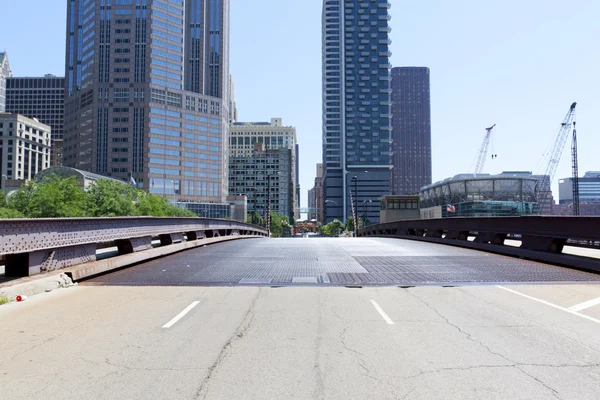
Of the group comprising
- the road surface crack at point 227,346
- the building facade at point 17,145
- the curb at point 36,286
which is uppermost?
the building facade at point 17,145

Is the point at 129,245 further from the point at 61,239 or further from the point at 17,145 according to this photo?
the point at 17,145

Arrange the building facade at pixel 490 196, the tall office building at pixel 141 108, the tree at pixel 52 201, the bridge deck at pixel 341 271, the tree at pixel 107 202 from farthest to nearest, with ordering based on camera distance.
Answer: the tall office building at pixel 141 108 → the building facade at pixel 490 196 → the tree at pixel 107 202 → the tree at pixel 52 201 → the bridge deck at pixel 341 271

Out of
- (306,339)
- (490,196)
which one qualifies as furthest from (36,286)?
(490,196)

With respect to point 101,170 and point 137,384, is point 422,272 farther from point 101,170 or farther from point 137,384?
point 101,170

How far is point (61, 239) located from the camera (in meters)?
9.69

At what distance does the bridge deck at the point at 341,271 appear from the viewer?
1061 cm

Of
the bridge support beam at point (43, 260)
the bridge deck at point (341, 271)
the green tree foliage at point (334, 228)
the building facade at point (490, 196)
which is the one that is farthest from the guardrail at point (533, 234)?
the green tree foliage at point (334, 228)

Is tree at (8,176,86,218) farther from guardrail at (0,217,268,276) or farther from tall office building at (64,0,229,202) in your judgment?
tall office building at (64,0,229,202)

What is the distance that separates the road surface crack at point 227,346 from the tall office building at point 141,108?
154989 mm

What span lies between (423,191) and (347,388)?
495 ft

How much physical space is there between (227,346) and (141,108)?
166645 millimetres

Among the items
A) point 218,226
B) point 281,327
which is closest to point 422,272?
point 281,327

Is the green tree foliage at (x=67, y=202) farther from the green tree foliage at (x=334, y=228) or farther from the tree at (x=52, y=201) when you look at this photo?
the green tree foliage at (x=334, y=228)

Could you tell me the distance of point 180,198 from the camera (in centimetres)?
15975
